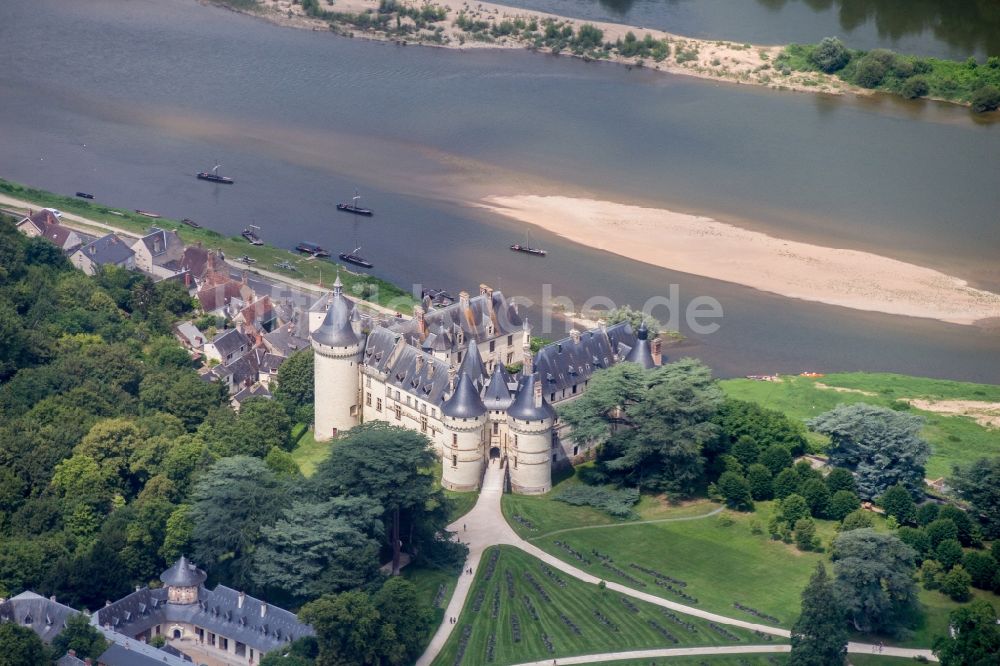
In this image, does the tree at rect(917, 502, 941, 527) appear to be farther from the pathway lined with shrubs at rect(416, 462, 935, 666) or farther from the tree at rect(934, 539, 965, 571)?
the pathway lined with shrubs at rect(416, 462, 935, 666)

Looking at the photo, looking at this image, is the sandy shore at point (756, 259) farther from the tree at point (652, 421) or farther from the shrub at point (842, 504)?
the shrub at point (842, 504)

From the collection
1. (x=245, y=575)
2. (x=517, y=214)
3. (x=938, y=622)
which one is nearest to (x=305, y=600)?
(x=245, y=575)

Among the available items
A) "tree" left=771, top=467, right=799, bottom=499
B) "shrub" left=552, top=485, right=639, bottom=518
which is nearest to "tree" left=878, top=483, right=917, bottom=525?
"tree" left=771, top=467, right=799, bottom=499

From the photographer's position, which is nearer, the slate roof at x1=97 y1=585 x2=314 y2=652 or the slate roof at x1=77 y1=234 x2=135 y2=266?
the slate roof at x1=97 y1=585 x2=314 y2=652

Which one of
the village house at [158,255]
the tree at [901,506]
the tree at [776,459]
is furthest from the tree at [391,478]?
the village house at [158,255]

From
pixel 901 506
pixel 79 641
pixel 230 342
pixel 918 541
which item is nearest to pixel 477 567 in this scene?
pixel 79 641

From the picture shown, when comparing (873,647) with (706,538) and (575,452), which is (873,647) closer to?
(706,538)

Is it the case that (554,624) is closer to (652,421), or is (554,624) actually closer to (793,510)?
(793,510)
